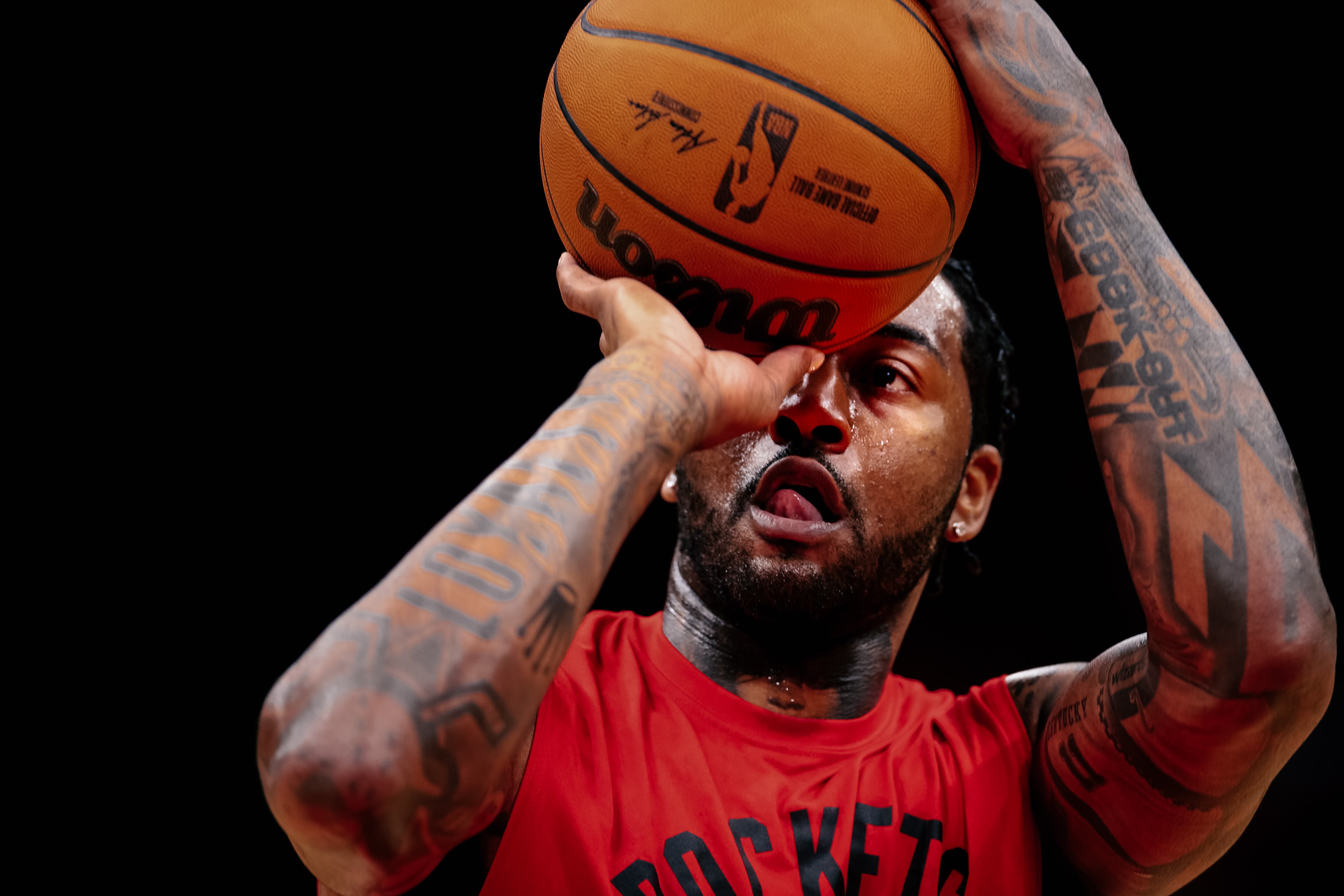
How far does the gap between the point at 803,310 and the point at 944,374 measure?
685 millimetres

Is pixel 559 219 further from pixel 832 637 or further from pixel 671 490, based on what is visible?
pixel 832 637

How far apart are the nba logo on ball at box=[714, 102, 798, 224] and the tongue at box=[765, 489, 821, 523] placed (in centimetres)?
65

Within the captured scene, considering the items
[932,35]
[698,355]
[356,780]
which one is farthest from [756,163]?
[356,780]

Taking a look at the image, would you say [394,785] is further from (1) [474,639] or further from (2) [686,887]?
(2) [686,887]

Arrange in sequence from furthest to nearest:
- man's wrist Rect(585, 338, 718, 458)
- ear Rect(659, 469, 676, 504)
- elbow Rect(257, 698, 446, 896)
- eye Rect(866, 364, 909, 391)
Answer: ear Rect(659, 469, 676, 504) → eye Rect(866, 364, 909, 391) → man's wrist Rect(585, 338, 718, 458) → elbow Rect(257, 698, 446, 896)

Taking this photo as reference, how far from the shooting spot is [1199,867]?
1569 mm

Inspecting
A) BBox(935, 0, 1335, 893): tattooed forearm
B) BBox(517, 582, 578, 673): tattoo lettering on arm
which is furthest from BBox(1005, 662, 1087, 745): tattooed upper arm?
BBox(517, 582, 578, 673): tattoo lettering on arm

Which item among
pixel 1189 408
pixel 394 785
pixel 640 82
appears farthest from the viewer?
pixel 1189 408

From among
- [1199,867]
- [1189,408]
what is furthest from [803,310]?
[1199,867]

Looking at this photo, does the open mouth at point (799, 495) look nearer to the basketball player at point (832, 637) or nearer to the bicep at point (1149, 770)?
the basketball player at point (832, 637)

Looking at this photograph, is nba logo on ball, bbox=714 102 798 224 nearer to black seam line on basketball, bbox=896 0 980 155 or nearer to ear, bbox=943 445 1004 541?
black seam line on basketball, bbox=896 0 980 155

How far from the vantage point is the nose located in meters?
1.73

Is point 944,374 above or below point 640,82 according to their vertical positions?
below
